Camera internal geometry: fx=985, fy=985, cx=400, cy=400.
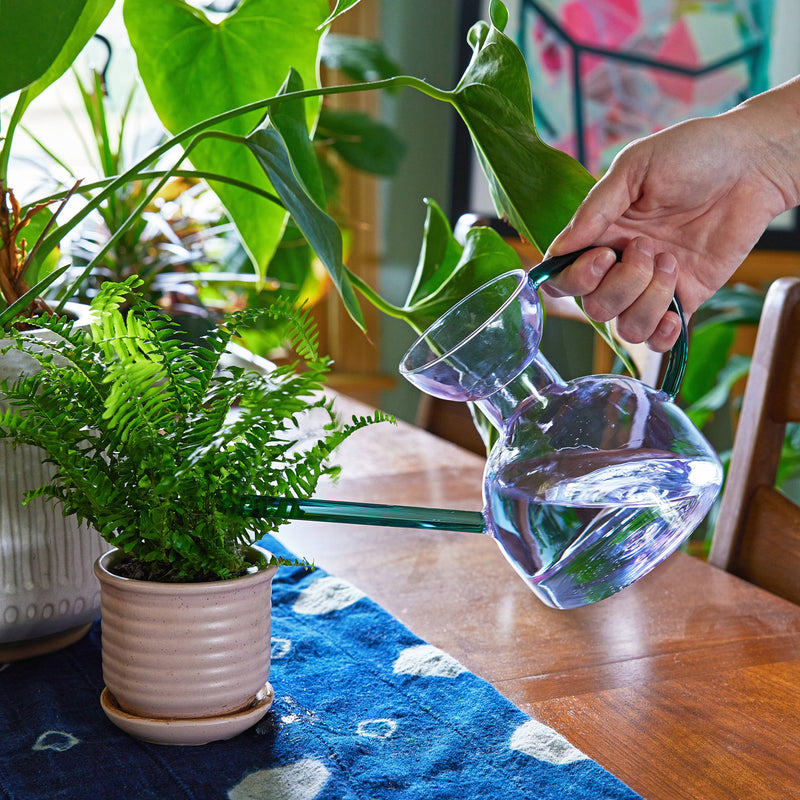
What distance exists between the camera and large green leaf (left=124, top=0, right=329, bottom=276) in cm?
66

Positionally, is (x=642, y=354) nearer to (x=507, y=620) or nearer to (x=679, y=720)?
(x=507, y=620)

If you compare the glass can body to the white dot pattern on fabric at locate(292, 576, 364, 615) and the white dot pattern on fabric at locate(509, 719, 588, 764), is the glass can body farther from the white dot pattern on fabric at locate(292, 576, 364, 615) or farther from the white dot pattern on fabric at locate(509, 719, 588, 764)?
the white dot pattern on fabric at locate(292, 576, 364, 615)

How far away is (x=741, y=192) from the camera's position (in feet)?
2.53

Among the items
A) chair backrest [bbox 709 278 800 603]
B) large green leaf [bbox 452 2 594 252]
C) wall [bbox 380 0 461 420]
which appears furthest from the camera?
wall [bbox 380 0 461 420]

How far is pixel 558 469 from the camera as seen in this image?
45cm

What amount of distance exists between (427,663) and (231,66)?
420 millimetres

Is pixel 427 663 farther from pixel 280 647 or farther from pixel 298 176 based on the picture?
pixel 298 176

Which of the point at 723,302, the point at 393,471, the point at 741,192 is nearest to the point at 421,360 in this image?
the point at 741,192

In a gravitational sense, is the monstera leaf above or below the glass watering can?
above

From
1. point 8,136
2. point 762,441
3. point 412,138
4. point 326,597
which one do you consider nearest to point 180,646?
point 326,597

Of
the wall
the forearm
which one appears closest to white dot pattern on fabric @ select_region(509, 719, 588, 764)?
the forearm

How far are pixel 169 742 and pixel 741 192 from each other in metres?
0.58

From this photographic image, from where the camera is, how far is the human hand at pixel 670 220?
55cm

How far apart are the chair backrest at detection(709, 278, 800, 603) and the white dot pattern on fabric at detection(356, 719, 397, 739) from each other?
19.5 inches
